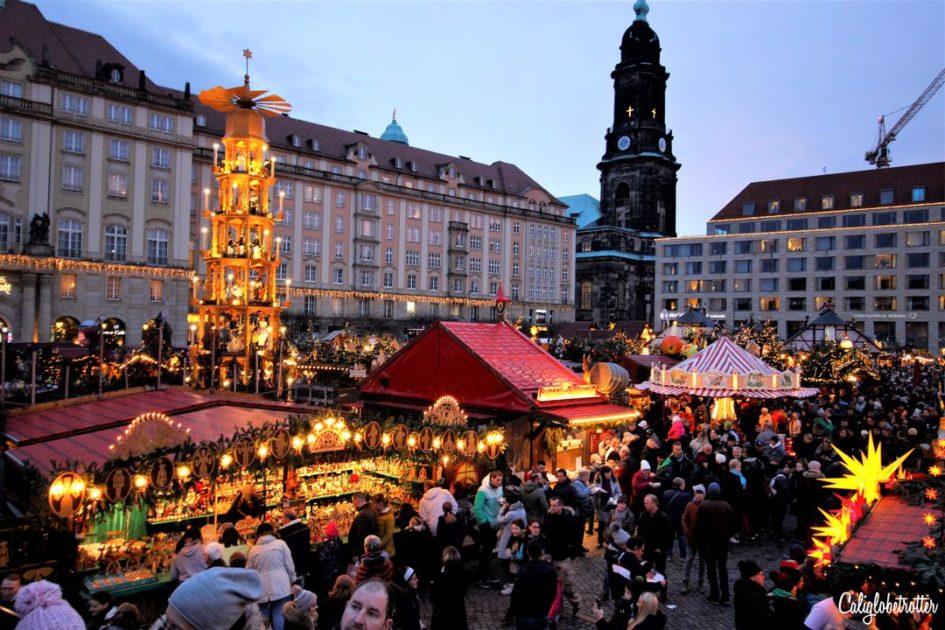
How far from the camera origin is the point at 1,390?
1259 cm

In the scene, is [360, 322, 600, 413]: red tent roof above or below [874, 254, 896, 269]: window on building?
below

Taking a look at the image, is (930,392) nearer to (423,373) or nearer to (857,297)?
(423,373)

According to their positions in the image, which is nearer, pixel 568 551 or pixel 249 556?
pixel 249 556

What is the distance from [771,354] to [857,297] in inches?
1894

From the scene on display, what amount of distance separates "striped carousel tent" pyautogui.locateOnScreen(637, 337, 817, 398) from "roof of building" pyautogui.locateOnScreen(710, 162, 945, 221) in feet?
197

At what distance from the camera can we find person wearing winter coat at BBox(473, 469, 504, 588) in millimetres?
10922

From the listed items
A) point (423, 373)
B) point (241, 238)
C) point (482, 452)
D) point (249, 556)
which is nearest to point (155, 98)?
point (241, 238)

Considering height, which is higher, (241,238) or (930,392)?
(241,238)

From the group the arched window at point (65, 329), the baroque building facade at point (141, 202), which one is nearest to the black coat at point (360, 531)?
the baroque building facade at point (141, 202)

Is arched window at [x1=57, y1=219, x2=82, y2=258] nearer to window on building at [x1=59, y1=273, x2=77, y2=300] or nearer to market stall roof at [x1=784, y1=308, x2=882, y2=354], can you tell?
window on building at [x1=59, y1=273, x2=77, y2=300]

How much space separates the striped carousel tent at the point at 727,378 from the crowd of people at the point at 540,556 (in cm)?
291

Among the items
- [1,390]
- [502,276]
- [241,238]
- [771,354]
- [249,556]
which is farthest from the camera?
[502,276]

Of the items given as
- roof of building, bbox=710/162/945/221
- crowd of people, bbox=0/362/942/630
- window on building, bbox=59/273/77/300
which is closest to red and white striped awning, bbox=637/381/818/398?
crowd of people, bbox=0/362/942/630

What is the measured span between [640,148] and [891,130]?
6248 cm
